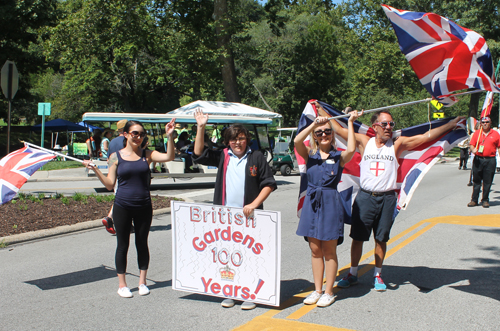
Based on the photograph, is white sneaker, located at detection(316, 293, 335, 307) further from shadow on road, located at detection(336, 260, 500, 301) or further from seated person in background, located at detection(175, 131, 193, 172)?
seated person in background, located at detection(175, 131, 193, 172)

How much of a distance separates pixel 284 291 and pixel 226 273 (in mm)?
832

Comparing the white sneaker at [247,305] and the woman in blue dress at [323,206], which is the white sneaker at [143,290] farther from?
the woman in blue dress at [323,206]

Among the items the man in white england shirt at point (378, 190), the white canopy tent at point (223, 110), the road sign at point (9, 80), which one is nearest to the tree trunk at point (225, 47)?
→ the white canopy tent at point (223, 110)

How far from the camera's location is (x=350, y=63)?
5638cm

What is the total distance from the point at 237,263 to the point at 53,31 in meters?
19.0

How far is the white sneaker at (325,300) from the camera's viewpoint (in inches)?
182

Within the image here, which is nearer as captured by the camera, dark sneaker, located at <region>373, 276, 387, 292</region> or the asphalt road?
the asphalt road

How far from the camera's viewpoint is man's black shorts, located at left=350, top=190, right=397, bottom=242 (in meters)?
4.99

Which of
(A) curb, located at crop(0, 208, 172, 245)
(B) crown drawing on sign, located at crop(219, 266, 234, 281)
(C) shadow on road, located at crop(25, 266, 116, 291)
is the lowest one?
(C) shadow on road, located at crop(25, 266, 116, 291)

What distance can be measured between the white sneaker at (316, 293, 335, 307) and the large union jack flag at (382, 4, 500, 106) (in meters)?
2.31

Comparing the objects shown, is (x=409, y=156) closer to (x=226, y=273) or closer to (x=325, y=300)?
(x=325, y=300)

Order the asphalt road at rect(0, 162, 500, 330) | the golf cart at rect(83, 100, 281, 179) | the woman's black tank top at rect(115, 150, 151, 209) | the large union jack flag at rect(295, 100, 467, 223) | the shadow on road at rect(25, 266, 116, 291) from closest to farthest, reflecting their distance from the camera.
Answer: the asphalt road at rect(0, 162, 500, 330) → the woman's black tank top at rect(115, 150, 151, 209) → the large union jack flag at rect(295, 100, 467, 223) → the shadow on road at rect(25, 266, 116, 291) → the golf cart at rect(83, 100, 281, 179)

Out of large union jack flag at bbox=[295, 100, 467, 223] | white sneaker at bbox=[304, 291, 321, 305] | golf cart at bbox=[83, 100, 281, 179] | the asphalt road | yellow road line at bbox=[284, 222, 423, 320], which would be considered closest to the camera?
the asphalt road

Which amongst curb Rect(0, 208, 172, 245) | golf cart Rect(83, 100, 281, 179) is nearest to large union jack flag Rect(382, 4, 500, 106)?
curb Rect(0, 208, 172, 245)
